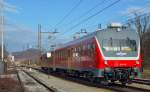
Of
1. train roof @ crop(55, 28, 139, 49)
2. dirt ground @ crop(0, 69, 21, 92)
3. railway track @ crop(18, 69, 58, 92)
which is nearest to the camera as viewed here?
dirt ground @ crop(0, 69, 21, 92)

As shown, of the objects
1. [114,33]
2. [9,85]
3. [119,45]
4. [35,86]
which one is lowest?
[35,86]

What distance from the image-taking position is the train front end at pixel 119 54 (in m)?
24.5

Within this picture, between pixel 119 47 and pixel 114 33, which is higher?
pixel 114 33

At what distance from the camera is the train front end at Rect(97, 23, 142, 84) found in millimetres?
24453

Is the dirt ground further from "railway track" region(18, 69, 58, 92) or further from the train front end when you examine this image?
the train front end

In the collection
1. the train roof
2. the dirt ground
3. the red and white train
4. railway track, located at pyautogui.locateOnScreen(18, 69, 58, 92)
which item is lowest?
railway track, located at pyautogui.locateOnScreen(18, 69, 58, 92)

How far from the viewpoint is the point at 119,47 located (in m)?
25.0

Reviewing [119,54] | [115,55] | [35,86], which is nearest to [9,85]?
[35,86]

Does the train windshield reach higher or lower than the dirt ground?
higher

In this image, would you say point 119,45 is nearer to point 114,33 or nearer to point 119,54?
point 119,54

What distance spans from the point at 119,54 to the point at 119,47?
1.51 feet

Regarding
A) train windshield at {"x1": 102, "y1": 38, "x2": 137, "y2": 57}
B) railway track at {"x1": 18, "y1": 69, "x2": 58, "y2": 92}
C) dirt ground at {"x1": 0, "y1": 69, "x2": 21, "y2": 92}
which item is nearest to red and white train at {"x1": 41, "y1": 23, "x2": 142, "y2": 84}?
train windshield at {"x1": 102, "y1": 38, "x2": 137, "y2": 57}

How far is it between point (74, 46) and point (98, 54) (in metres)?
8.08

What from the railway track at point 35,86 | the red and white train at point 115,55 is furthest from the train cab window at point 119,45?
the railway track at point 35,86
